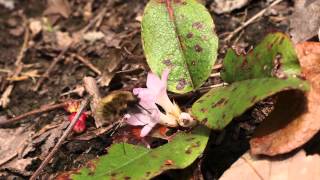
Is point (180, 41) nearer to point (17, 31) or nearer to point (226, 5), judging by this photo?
point (226, 5)

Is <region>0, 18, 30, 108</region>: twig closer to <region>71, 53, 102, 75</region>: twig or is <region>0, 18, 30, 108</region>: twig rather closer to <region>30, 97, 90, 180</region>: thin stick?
<region>71, 53, 102, 75</region>: twig

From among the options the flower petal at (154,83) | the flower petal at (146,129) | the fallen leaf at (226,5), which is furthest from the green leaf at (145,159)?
the fallen leaf at (226,5)

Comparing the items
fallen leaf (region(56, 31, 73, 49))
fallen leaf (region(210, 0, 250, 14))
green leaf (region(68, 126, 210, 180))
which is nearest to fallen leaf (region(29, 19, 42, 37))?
fallen leaf (region(56, 31, 73, 49))

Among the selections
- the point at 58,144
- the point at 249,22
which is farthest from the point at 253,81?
the point at 249,22

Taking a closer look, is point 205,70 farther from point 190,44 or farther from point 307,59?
point 307,59

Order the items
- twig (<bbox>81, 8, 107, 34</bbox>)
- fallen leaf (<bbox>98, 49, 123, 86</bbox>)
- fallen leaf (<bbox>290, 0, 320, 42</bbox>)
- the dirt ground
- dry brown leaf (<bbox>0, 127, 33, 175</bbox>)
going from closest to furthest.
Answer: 1. the dirt ground
2. dry brown leaf (<bbox>0, 127, 33, 175</bbox>)
3. fallen leaf (<bbox>290, 0, 320, 42</bbox>)
4. fallen leaf (<bbox>98, 49, 123, 86</bbox>)
5. twig (<bbox>81, 8, 107, 34</bbox>)

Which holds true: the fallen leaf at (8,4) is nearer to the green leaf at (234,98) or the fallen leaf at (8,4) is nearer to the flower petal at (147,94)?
the flower petal at (147,94)

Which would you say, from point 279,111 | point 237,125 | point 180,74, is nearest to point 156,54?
point 180,74
